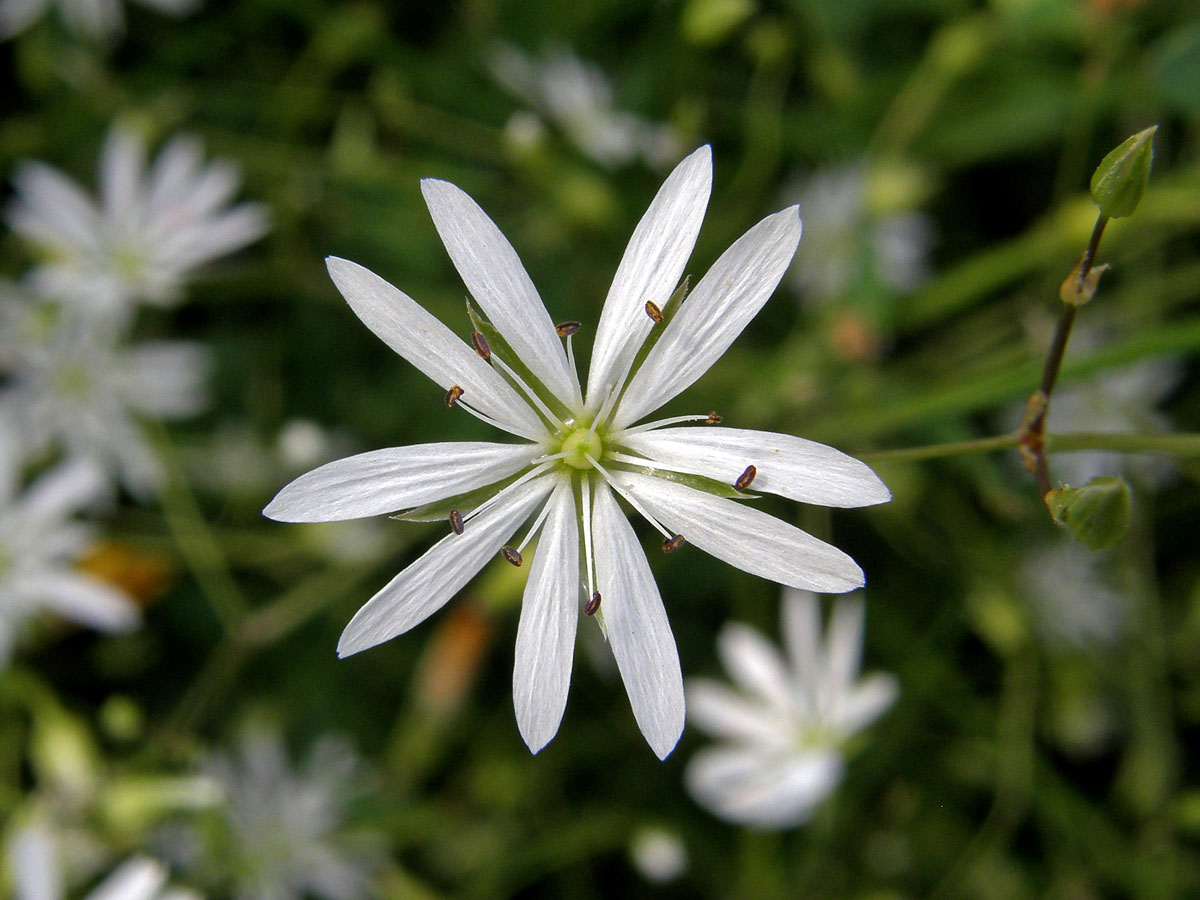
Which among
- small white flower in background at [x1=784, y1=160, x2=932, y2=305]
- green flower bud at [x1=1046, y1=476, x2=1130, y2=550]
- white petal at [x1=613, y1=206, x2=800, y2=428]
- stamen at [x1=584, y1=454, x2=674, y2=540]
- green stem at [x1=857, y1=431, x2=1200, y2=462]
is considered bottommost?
green flower bud at [x1=1046, y1=476, x2=1130, y2=550]

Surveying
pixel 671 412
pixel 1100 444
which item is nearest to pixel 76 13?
pixel 671 412

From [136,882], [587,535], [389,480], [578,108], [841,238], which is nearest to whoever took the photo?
[389,480]

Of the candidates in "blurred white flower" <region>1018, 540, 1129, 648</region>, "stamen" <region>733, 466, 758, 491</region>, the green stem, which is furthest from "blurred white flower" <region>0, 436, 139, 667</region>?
"blurred white flower" <region>1018, 540, 1129, 648</region>

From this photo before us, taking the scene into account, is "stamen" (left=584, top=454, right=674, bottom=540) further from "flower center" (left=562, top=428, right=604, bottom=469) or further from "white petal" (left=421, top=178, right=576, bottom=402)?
"white petal" (left=421, top=178, right=576, bottom=402)

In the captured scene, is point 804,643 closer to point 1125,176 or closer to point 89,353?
point 1125,176

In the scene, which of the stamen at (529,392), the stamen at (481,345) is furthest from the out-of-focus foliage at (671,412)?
the stamen at (481,345)

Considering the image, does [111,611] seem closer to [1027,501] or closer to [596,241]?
[596,241]
